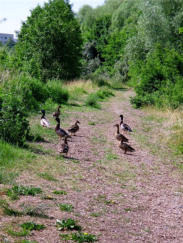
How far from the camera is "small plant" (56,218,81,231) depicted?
5.17 m

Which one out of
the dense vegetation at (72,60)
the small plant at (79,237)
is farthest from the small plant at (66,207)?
the dense vegetation at (72,60)

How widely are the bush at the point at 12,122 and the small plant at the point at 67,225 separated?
4264mm

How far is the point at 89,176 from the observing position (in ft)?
27.0

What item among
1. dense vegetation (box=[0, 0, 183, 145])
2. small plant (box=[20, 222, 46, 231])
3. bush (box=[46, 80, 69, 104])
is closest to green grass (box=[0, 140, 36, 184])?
dense vegetation (box=[0, 0, 183, 145])

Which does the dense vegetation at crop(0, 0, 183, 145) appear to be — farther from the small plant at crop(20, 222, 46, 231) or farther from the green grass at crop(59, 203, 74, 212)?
the small plant at crop(20, 222, 46, 231)

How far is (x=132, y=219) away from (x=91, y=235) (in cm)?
130

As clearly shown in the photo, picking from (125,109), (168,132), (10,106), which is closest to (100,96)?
(125,109)

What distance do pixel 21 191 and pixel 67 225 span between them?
137cm

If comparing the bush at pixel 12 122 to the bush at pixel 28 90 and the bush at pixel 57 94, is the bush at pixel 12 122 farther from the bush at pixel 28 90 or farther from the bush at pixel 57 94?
the bush at pixel 57 94

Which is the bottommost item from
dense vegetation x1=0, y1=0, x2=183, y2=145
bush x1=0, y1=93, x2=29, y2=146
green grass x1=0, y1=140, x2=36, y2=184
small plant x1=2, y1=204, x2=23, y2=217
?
small plant x1=2, y1=204, x2=23, y2=217

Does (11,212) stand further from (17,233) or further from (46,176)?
(46,176)

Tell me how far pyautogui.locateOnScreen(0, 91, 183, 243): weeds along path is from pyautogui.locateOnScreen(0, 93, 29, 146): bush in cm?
55

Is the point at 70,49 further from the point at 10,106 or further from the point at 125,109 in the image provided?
the point at 10,106

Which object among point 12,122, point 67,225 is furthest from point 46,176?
point 12,122
